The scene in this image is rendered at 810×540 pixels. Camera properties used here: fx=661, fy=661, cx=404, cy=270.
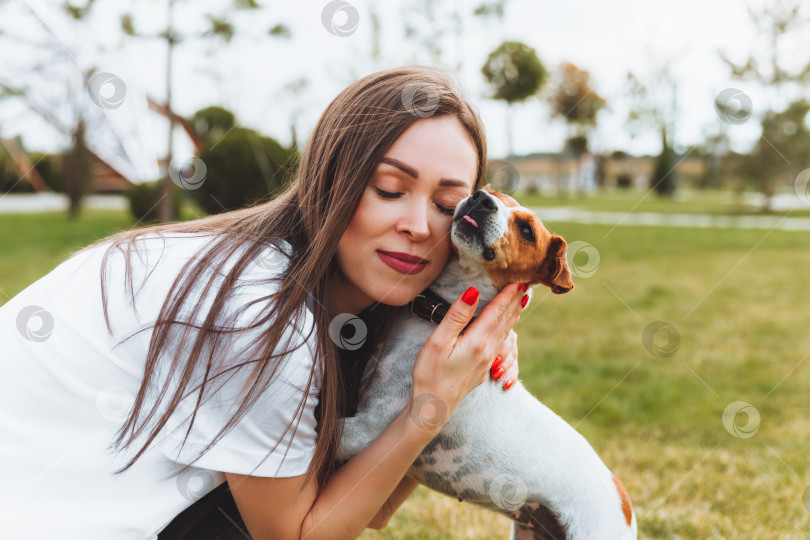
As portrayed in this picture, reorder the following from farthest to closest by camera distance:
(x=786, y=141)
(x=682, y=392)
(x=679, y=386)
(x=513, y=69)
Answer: (x=786, y=141), (x=513, y=69), (x=679, y=386), (x=682, y=392)

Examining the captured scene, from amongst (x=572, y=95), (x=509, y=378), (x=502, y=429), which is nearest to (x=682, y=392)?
(x=509, y=378)

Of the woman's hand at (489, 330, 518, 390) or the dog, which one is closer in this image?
the dog

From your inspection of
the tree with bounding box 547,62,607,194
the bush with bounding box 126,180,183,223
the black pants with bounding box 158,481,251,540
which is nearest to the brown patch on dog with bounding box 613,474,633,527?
the black pants with bounding box 158,481,251,540

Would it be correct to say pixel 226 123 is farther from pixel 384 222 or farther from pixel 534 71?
pixel 384 222

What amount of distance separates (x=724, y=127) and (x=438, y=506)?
73.6 feet

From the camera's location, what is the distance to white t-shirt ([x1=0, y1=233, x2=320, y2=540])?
165 cm

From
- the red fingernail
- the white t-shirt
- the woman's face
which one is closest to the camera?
the white t-shirt

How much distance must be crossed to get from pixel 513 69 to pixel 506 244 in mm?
12430

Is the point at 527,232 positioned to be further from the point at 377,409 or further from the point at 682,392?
the point at 682,392

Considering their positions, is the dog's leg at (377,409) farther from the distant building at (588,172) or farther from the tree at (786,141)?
the distant building at (588,172)

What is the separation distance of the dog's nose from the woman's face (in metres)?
0.05

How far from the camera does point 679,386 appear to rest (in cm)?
508

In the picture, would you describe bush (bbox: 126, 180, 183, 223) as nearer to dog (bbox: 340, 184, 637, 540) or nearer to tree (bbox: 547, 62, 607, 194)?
dog (bbox: 340, 184, 637, 540)

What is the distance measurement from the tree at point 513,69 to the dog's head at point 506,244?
1169 cm
